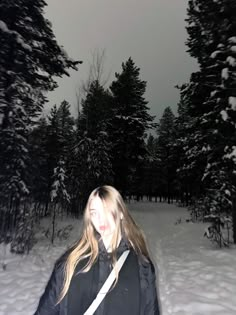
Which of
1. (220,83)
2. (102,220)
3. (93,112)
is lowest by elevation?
(102,220)

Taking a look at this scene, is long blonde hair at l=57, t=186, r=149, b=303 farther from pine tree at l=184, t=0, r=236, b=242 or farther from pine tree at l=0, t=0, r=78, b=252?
pine tree at l=184, t=0, r=236, b=242

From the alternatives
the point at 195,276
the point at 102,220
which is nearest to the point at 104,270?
the point at 102,220

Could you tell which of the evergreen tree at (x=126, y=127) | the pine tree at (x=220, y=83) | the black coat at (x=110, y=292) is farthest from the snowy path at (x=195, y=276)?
the evergreen tree at (x=126, y=127)

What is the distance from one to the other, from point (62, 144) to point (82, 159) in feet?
10.2

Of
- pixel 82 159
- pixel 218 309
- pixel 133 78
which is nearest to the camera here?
pixel 218 309

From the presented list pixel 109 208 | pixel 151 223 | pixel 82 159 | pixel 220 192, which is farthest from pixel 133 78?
pixel 109 208

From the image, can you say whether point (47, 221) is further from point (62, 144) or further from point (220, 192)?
point (220, 192)

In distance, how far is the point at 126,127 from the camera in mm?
33625

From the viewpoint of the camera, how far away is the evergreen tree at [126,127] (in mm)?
33250

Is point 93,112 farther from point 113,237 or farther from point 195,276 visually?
point 113,237

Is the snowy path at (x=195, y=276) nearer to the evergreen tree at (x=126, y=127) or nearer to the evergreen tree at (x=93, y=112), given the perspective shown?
the evergreen tree at (x=93, y=112)

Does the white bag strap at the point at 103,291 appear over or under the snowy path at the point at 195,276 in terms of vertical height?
over

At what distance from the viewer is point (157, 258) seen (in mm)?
11344

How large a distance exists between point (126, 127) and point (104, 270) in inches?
1245
